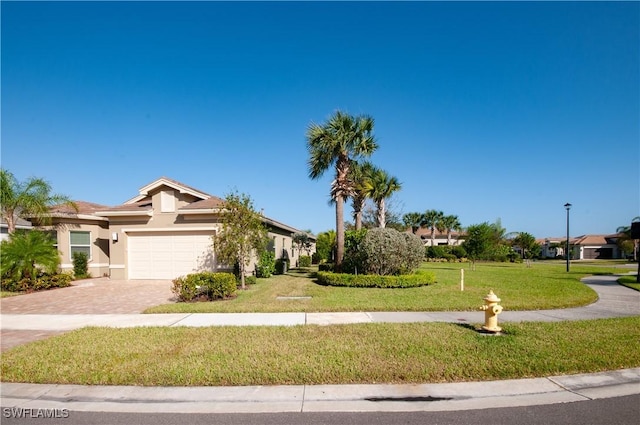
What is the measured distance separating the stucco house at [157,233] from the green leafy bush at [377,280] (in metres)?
5.11

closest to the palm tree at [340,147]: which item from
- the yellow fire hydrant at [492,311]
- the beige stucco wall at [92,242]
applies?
the yellow fire hydrant at [492,311]

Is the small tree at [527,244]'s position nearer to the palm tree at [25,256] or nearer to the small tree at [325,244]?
the small tree at [325,244]

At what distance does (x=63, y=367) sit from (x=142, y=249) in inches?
494

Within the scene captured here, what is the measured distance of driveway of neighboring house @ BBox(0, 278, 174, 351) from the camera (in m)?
7.32

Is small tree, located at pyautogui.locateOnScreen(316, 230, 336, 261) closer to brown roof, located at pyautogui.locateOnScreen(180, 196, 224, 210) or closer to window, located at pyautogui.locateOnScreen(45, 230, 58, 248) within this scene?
brown roof, located at pyautogui.locateOnScreen(180, 196, 224, 210)

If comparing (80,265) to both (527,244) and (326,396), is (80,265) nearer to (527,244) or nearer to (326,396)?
(326,396)

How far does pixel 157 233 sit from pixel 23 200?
6093 mm

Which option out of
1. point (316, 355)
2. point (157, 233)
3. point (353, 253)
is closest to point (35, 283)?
point (157, 233)

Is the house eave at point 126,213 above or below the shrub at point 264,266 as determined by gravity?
above

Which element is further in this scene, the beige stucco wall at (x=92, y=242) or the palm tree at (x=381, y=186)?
the palm tree at (x=381, y=186)

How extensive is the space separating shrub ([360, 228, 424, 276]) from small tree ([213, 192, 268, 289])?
485cm

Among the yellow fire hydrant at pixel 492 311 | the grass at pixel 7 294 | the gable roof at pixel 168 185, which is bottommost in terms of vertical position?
the grass at pixel 7 294

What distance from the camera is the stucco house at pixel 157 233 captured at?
16.0m

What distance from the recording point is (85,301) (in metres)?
11.1
